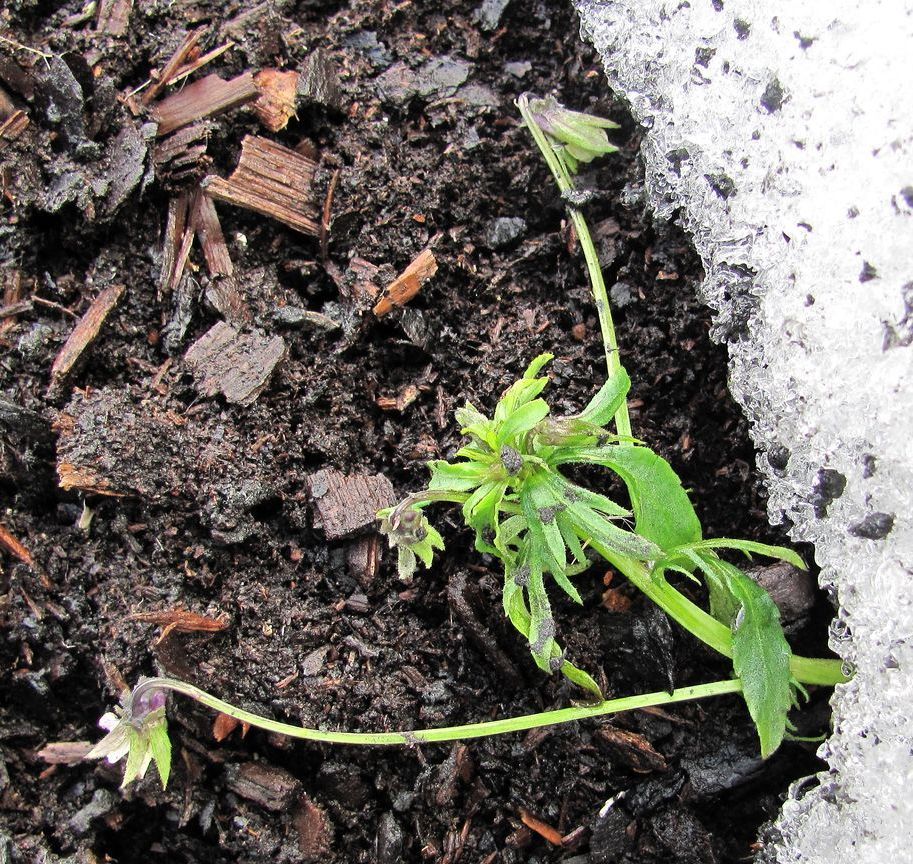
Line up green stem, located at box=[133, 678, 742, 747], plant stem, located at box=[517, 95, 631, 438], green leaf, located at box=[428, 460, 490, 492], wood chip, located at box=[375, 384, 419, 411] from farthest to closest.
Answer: wood chip, located at box=[375, 384, 419, 411], plant stem, located at box=[517, 95, 631, 438], green stem, located at box=[133, 678, 742, 747], green leaf, located at box=[428, 460, 490, 492]

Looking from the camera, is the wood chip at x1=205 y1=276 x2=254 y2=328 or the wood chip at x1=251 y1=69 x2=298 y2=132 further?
the wood chip at x1=251 y1=69 x2=298 y2=132

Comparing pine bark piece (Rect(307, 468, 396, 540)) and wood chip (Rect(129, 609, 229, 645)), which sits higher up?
pine bark piece (Rect(307, 468, 396, 540))

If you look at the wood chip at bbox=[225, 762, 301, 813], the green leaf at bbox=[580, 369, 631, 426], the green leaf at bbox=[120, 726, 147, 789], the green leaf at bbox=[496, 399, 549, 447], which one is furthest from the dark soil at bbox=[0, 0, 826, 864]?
the green leaf at bbox=[496, 399, 549, 447]

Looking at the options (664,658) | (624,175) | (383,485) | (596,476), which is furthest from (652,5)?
(664,658)

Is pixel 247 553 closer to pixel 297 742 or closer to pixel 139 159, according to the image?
pixel 297 742

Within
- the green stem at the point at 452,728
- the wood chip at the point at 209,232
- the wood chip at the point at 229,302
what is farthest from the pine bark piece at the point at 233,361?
the green stem at the point at 452,728

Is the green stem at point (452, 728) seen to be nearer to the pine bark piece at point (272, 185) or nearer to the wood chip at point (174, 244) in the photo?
the wood chip at point (174, 244)

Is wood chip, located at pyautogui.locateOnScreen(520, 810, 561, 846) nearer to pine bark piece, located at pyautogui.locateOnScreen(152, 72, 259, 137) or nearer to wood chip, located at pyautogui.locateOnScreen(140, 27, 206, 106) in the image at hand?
pine bark piece, located at pyautogui.locateOnScreen(152, 72, 259, 137)
